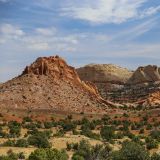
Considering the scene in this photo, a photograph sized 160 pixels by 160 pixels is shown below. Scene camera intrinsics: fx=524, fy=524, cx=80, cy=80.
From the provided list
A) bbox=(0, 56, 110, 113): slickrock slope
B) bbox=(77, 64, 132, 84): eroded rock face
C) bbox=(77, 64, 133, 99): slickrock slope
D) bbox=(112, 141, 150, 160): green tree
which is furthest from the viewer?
bbox=(77, 64, 132, 84): eroded rock face

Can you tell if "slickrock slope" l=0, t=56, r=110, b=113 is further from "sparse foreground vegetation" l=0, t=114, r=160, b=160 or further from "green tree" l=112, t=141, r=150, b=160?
"green tree" l=112, t=141, r=150, b=160

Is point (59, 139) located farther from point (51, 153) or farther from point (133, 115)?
point (133, 115)

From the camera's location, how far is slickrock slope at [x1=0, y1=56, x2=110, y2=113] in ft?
287

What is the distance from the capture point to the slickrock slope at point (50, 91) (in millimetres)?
87581

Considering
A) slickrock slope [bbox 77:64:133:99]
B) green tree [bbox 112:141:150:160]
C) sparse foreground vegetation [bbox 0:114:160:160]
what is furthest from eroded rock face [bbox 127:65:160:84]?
green tree [bbox 112:141:150:160]

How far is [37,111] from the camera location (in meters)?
81.5

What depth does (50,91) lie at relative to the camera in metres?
91.4

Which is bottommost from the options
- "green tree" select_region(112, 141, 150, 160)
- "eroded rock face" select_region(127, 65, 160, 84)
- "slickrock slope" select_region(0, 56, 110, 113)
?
"green tree" select_region(112, 141, 150, 160)

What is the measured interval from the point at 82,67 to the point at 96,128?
127 m

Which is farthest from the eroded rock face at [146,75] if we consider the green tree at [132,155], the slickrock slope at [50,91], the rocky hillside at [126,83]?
the green tree at [132,155]

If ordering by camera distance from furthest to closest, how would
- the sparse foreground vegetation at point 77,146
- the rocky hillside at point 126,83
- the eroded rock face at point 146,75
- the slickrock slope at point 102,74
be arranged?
the slickrock slope at point 102,74, the eroded rock face at point 146,75, the rocky hillside at point 126,83, the sparse foreground vegetation at point 77,146

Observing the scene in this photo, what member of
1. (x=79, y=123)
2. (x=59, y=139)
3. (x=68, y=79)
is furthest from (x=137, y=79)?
(x=59, y=139)

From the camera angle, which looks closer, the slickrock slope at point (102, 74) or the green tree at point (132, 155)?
the green tree at point (132, 155)

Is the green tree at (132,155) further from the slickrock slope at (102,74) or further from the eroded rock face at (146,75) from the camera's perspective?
the slickrock slope at (102,74)
